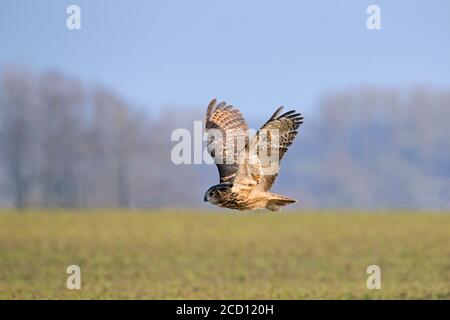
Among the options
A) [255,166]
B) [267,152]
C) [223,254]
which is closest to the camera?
[255,166]

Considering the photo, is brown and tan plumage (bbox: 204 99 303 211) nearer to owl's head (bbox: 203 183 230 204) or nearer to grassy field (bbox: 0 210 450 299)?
owl's head (bbox: 203 183 230 204)

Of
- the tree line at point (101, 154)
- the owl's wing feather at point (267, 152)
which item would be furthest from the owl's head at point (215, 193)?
the tree line at point (101, 154)

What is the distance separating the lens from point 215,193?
32.3 ft

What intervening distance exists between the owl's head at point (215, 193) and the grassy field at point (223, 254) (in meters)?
10.8

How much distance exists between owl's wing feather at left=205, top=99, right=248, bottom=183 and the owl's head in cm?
50

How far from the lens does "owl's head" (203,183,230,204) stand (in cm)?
977

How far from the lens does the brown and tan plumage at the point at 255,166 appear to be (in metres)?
10.0

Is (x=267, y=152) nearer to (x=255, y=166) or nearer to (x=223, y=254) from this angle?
(x=255, y=166)

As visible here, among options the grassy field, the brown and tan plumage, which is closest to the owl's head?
the brown and tan plumage

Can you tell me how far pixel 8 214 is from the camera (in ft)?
174

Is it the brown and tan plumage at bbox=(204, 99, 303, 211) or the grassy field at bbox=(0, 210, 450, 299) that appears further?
the grassy field at bbox=(0, 210, 450, 299)

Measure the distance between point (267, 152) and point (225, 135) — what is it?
48.9 inches

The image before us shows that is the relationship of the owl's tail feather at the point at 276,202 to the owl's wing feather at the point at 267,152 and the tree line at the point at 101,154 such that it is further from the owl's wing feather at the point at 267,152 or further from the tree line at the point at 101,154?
the tree line at the point at 101,154

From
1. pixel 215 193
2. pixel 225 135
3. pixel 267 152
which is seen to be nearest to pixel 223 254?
Result: pixel 225 135
